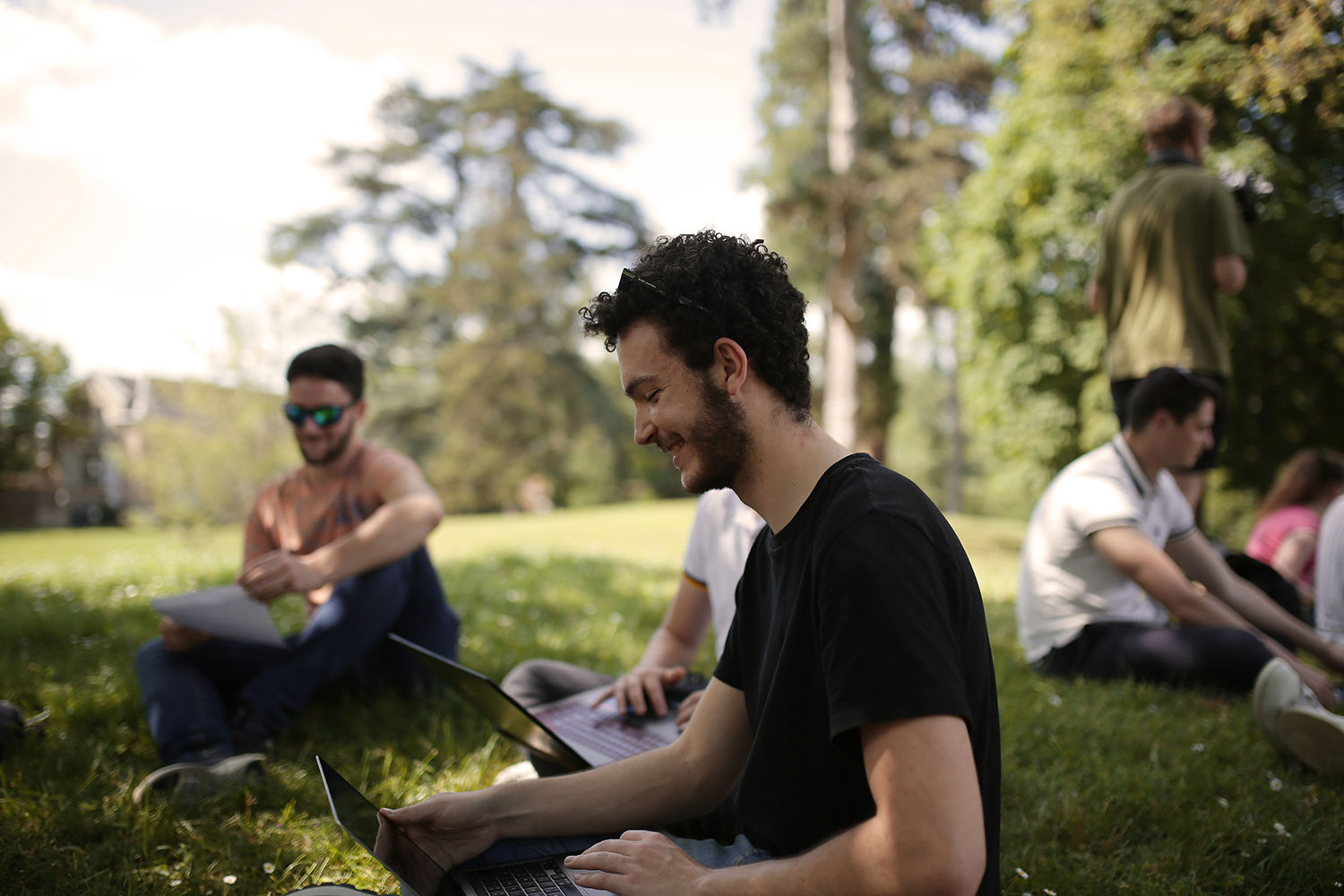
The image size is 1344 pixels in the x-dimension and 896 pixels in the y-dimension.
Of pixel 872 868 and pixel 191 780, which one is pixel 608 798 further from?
pixel 191 780

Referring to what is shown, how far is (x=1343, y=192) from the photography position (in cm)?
1041

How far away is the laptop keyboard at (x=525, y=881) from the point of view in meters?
1.71

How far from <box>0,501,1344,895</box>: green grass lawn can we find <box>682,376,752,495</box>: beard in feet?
5.04

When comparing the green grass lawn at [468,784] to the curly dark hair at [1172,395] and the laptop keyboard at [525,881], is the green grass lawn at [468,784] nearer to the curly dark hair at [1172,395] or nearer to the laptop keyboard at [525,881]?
the laptop keyboard at [525,881]

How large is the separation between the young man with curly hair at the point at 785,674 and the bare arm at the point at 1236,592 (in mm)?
3038

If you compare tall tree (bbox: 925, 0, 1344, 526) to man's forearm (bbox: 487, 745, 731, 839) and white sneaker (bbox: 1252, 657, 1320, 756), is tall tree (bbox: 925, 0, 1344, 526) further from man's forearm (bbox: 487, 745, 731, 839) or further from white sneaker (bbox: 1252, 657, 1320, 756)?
man's forearm (bbox: 487, 745, 731, 839)

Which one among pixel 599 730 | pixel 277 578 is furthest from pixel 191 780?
pixel 599 730

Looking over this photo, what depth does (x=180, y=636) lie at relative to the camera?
3000 millimetres

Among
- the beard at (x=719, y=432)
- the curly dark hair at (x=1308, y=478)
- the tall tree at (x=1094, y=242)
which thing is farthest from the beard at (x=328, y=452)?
the tall tree at (x=1094, y=242)

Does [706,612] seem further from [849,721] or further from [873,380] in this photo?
[873,380]

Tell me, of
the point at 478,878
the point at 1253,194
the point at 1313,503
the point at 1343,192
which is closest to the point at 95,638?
the point at 478,878

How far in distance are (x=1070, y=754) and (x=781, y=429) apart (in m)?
2.28

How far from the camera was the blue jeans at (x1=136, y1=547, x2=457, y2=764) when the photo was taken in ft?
9.43

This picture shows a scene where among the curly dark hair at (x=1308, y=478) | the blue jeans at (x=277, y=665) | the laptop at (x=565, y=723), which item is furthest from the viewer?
the curly dark hair at (x=1308, y=478)
